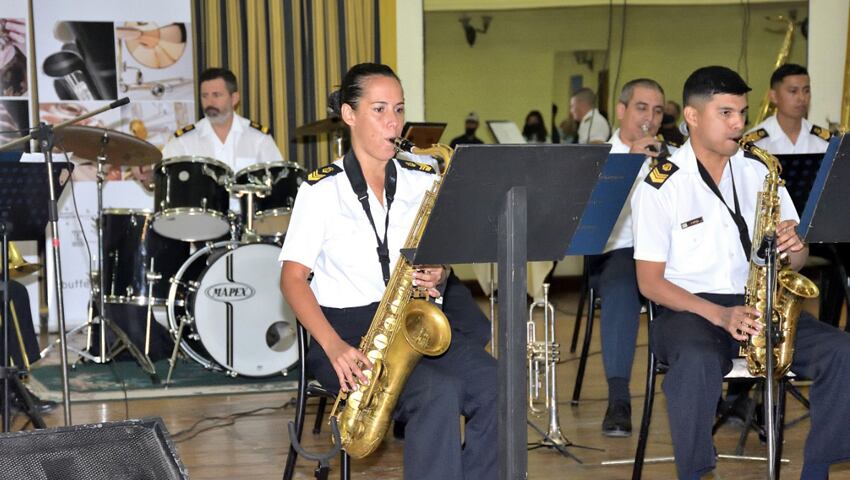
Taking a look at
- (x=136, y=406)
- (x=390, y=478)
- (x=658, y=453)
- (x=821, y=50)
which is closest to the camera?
(x=390, y=478)

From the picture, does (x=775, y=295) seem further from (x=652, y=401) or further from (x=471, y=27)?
(x=471, y=27)

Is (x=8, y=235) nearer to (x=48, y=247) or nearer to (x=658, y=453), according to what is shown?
(x=658, y=453)

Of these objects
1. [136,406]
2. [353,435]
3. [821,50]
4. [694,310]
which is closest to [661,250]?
[694,310]

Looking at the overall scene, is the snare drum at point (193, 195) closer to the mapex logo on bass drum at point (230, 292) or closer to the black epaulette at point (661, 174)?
the mapex logo on bass drum at point (230, 292)

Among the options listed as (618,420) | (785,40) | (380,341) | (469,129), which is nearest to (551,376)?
(618,420)

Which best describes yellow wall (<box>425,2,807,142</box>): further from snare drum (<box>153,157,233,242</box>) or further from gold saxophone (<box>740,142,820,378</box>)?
gold saxophone (<box>740,142,820,378</box>)

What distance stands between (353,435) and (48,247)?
482 cm

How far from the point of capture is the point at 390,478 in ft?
13.3

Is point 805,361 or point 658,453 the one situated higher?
point 805,361

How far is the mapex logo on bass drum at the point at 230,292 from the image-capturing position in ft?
18.7

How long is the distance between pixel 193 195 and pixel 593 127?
12.8 ft

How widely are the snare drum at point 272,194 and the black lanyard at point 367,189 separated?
2341 millimetres

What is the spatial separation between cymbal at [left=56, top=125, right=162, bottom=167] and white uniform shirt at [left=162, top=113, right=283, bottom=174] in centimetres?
91

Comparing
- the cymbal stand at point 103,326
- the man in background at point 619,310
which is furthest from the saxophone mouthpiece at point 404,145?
the cymbal stand at point 103,326
